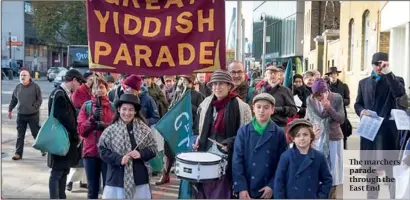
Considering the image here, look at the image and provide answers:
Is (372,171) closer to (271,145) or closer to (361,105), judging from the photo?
(361,105)

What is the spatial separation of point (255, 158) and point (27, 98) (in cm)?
637

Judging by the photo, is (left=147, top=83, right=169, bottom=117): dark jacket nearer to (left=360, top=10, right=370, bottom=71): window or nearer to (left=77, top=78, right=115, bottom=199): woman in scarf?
(left=77, top=78, right=115, bottom=199): woman in scarf

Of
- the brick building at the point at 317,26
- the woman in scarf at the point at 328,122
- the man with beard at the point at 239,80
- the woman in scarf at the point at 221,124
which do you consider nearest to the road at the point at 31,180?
the woman in scarf at the point at 328,122

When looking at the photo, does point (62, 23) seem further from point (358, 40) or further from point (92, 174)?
point (92, 174)

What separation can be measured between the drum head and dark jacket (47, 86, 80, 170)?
1.98 meters

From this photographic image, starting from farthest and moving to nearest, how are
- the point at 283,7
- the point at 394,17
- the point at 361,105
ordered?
the point at 283,7, the point at 394,17, the point at 361,105

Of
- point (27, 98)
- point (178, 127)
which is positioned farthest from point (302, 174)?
point (27, 98)

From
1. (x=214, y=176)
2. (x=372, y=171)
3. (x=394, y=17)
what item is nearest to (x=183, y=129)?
(x=214, y=176)

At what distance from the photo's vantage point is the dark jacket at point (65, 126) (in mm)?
5763

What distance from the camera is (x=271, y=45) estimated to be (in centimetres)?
4316

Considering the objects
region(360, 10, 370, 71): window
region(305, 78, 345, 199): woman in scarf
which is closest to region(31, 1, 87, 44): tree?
region(360, 10, 370, 71): window

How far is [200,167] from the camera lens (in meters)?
4.29

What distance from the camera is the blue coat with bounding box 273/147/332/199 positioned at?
4.16 metres

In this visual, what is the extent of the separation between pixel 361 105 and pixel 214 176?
117 inches
